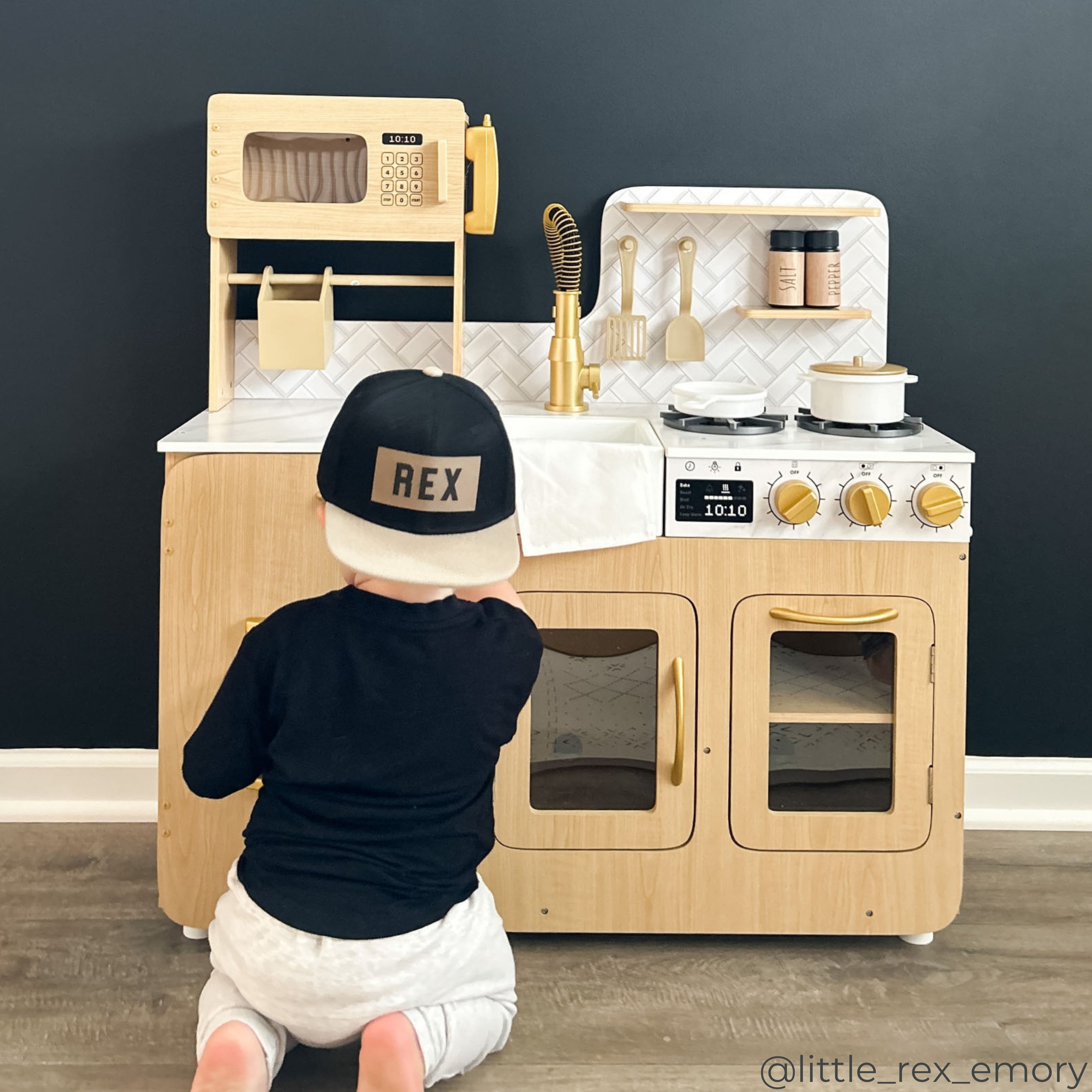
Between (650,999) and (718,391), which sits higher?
(718,391)

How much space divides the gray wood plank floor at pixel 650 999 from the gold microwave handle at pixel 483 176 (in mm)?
1365

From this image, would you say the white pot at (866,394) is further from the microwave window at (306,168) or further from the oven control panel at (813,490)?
the microwave window at (306,168)

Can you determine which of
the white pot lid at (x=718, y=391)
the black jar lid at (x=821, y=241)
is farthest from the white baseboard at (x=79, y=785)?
the black jar lid at (x=821, y=241)

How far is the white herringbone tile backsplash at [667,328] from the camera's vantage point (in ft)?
8.56

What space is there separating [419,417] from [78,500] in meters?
1.49

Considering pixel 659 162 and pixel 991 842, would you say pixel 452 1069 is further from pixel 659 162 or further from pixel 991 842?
pixel 659 162

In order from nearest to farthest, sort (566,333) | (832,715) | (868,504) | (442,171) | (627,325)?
(868,504) → (832,715) → (442,171) → (566,333) → (627,325)

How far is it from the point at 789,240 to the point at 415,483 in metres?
1.36

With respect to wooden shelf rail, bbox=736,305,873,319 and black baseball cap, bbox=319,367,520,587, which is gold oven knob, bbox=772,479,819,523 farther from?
black baseball cap, bbox=319,367,520,587

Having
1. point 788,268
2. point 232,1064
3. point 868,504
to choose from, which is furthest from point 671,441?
point 232,1064

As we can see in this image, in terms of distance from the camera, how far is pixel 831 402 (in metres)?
2.27

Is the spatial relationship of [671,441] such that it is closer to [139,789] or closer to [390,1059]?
[390,1059]

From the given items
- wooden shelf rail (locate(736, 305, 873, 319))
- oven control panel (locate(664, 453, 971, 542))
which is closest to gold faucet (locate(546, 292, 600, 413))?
wooden shelf rail (locate(736, 305, 873, 319))

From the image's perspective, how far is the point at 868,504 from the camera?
2027 millimetres
